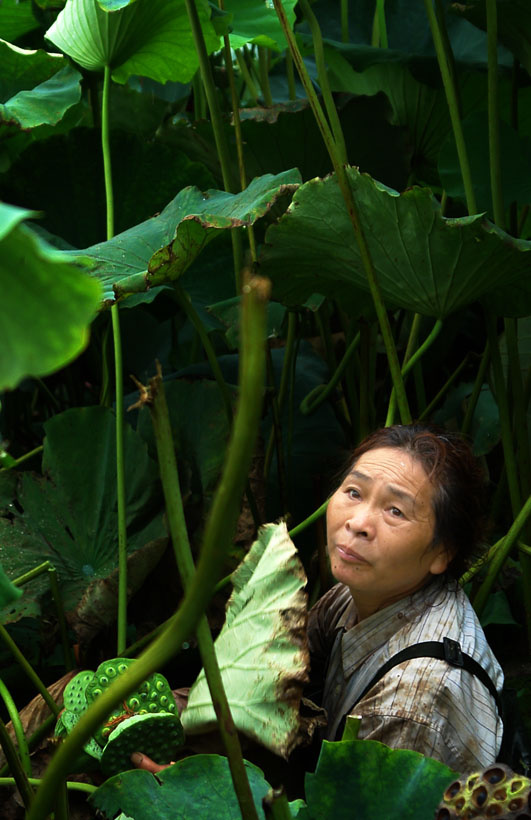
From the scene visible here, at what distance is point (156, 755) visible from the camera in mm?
756

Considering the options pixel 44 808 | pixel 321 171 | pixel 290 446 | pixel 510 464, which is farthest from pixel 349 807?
pixel 321 171

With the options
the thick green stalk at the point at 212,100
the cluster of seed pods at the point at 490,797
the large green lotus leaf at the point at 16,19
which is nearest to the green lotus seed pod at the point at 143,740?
the cluster of seed pods at the point at 490,797

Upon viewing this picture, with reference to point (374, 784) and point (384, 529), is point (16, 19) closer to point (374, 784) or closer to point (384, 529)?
point (384, 529)

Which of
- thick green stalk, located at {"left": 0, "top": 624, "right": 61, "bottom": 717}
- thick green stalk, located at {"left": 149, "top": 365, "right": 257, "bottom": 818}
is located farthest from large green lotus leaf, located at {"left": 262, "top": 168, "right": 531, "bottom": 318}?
thick green stalk, located at {"left": 149, "top": 365, "right": 257, "bottom": 818}

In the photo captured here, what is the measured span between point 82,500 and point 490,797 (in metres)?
1.02

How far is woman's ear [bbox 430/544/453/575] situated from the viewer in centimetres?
93

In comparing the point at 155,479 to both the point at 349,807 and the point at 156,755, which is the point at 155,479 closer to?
the point at 156,755

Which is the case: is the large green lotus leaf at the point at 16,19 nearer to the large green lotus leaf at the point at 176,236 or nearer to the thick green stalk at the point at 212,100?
the thick green stalk at the point at 212,100

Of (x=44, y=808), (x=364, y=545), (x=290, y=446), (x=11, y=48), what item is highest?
(x=11, y=48)

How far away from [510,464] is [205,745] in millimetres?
561

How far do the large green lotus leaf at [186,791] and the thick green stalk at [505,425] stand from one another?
2.32 ft

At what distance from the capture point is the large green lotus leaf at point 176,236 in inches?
39.0

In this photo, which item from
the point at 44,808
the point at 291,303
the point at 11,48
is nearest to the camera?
the point at 44,808

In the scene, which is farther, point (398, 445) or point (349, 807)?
point (398, 445)
